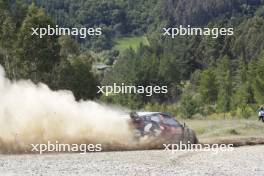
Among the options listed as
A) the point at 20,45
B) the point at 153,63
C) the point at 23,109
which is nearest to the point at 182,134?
the point at 23,109

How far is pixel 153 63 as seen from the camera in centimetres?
12962

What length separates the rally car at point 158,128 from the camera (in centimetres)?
2203

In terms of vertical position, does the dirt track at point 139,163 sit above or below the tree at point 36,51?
below

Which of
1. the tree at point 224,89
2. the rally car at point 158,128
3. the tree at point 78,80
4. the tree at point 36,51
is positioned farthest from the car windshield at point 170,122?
the tree at point 224,89

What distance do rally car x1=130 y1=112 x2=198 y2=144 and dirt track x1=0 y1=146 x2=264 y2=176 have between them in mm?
2034

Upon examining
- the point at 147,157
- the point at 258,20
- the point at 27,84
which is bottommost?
the point at 147,157

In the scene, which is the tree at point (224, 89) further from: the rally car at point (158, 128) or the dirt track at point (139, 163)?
the dirt track at point (139, 163)

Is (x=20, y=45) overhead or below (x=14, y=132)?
overhead

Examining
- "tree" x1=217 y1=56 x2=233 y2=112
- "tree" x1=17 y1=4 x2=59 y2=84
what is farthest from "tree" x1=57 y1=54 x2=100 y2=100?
"tree" x1=217 y1=56 x2=233 y2=112

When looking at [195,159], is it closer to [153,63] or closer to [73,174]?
[73,174]

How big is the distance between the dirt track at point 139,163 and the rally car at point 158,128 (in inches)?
80.1

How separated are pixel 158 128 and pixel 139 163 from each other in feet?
18.6

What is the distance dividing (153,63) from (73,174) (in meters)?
116

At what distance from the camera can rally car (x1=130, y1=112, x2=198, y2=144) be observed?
22.0 metres
